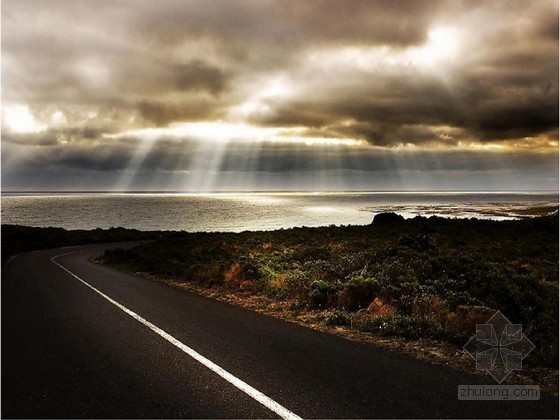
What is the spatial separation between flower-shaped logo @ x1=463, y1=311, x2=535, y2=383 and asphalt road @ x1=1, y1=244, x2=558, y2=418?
0.67 metres

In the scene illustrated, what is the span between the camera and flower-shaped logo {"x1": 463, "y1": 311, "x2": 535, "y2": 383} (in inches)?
233

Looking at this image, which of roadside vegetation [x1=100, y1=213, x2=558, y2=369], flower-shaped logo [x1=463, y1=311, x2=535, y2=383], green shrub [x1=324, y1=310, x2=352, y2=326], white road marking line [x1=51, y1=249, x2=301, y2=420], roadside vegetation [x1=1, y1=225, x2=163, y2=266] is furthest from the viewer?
roadside vegetation [x1=1, y1=225, x2=163, y2=266]

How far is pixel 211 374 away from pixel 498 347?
→ 16.6 ft

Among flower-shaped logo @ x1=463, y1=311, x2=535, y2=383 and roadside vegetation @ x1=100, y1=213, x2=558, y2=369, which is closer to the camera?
flower-shaped logo @ x1=463, y1=311, x2=535, y2=383

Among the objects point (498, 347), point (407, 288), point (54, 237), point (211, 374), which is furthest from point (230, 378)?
point (54, 237)

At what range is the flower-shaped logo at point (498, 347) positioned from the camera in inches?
233

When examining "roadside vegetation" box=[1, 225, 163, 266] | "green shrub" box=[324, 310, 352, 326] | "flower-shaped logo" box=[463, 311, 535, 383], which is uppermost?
"flower-shaped logo" box=[463, 311, 535, 383]

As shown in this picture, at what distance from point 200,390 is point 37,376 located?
2834 mm

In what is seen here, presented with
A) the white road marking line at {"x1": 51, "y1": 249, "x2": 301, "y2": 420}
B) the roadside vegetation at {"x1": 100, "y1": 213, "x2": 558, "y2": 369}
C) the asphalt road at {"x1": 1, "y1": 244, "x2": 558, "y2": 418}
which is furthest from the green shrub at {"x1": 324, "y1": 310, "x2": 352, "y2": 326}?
the white road marking line at {"x1": 51, "y1": 249, "x2": 301, "y2": 420}

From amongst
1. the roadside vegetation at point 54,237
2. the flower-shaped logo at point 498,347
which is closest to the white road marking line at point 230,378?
the flower-shaped logo at point 498,347

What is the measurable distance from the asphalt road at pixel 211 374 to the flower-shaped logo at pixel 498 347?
2.21ft

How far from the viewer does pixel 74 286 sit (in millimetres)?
15406

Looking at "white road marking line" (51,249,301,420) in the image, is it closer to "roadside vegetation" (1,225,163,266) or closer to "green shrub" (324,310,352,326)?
"green shrub" (324,310,352,326)

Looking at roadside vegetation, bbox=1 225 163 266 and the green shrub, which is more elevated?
the green shrub
